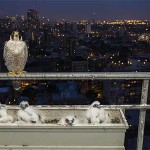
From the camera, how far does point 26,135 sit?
65.9 inches

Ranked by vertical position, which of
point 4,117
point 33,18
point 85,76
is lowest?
point 4,117

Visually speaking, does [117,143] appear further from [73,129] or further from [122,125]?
[73,129]

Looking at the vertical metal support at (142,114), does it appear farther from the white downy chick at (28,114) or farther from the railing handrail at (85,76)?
the white downy chick at (28,114)

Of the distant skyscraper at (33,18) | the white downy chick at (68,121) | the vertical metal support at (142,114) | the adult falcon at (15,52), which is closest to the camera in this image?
the white downy chick at (68,121)

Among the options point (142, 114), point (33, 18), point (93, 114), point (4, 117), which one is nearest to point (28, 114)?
point (4, 117)

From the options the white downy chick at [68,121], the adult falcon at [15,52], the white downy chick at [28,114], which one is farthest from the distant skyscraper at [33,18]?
the white downy chick at [68,121]

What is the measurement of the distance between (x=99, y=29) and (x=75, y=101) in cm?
4796

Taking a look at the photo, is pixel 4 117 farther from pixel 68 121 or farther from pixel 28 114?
pixel 68 121

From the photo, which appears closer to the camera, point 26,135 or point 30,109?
point 26,135

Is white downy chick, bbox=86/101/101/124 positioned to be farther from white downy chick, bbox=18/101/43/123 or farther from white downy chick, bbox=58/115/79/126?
white downy chick, bbox=18/101/43/123

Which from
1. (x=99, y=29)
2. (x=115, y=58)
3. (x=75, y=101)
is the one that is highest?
(x=99, y=29)

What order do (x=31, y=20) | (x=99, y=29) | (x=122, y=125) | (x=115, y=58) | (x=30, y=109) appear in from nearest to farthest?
(x=122, y=125)
(x=30, y=109)
(x=115, y=58)
(x=31, y=20)
(x=99, y=29)

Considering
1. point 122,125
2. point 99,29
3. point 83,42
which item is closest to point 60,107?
point 122,125

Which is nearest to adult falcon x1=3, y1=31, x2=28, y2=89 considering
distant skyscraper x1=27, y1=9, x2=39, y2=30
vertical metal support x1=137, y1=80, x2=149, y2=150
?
vertical metal support x1=137, y1=80, x2=149, y2=150
